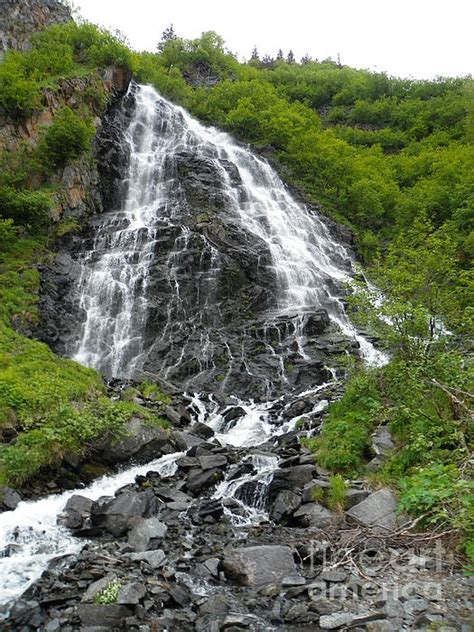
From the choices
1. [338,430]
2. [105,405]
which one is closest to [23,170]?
[105,405]

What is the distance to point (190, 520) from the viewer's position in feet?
29.7

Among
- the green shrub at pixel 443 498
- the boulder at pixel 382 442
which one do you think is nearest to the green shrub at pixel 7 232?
the boulder at pixel 382 442

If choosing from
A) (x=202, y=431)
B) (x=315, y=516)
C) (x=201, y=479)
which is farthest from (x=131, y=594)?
(x=202, y=431)

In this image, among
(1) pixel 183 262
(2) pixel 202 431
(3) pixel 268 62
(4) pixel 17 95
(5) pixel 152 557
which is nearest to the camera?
(5) pixel 152 557

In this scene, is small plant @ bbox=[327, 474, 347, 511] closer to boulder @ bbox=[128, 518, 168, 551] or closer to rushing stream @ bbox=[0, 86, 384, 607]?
rushing stream @ bbox=[0, 86, 384, 607]

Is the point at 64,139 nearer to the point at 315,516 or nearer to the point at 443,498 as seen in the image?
the point at 315,516

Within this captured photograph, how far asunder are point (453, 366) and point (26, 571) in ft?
26.3

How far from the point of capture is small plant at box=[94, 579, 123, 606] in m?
6.21

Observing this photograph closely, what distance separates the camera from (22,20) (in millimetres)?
32500

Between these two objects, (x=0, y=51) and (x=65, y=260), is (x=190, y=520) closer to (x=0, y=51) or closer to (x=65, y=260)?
(x=65, y=260)

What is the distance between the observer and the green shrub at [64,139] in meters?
24.5

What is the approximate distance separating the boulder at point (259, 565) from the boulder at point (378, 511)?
130 centimetres

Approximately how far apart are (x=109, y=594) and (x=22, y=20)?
37.4 meters

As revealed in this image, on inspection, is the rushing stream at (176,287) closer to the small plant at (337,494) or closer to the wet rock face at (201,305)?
the wet rock face at (201,305)
